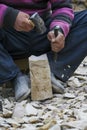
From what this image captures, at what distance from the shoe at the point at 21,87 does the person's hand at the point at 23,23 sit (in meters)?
0.48

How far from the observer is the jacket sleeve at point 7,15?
423 cm

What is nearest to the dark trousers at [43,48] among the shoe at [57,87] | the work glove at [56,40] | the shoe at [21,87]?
the shoe at [21,87]

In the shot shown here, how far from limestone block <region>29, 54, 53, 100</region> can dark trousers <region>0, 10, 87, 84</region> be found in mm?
231

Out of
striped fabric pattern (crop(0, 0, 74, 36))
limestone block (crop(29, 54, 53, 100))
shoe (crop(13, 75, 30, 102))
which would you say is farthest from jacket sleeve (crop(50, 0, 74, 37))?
shoe (crop(13, 75, 30, 102))

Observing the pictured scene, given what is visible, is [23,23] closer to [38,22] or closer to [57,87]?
[38,22]

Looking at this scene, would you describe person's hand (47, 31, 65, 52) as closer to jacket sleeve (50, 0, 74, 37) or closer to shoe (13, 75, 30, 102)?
jacket sleeve (50, 0, 74, 37)

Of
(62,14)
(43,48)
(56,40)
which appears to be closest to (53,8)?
(62,14)

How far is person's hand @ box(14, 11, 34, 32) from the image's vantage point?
4.14m

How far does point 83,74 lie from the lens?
5.27m

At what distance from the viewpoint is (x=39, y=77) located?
172 inches

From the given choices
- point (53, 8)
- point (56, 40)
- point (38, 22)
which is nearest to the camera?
point (38, 22)

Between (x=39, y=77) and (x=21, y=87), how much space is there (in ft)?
0.55

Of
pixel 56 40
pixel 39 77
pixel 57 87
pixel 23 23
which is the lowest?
pixel 57 87

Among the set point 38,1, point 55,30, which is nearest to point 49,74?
point 55,30
